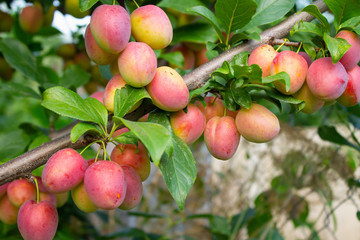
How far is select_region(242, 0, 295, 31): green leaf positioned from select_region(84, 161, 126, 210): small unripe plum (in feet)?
1.09

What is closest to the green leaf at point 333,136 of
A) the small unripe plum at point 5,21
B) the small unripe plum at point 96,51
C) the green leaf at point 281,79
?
the green leaf at point 281,79

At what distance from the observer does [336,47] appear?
415 millimetres

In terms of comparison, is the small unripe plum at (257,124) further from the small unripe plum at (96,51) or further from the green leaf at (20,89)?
the green leaf at (20,89)

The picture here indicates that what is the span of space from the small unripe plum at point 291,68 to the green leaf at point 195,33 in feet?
0.92

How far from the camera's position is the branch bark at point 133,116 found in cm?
43

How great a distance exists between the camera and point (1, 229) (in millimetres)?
796

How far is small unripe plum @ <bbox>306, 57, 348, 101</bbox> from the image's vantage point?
43 cm

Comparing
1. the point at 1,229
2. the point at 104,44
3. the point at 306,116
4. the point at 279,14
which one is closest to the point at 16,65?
the point at 1,229

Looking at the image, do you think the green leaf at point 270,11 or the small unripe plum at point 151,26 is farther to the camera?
the green leaf at point 270,11

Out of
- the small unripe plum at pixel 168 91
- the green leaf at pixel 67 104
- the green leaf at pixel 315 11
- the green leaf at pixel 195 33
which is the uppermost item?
→ the green leaf at pixel 315 11

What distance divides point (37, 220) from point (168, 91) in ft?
0.74

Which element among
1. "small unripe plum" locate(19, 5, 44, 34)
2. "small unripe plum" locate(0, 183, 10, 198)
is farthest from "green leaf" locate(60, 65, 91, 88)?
"small unripe plum" locate(0, 183, 10, 198)

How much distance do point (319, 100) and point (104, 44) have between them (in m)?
0.29

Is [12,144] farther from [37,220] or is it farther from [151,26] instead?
[151,26]
